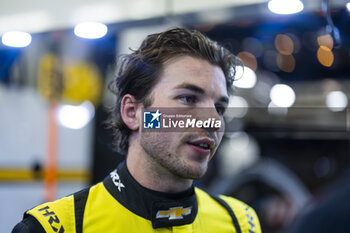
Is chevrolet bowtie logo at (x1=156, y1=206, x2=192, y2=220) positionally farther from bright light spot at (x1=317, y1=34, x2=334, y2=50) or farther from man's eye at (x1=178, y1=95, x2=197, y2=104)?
bright light spot at (x1=317, y1=34, x2=334, y2=50)

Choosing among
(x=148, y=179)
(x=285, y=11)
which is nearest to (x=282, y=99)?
(x=285, y=11)

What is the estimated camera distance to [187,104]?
86 centimetres

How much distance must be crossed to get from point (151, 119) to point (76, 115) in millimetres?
1616

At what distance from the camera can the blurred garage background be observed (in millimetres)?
1328

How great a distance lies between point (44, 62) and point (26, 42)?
780mm

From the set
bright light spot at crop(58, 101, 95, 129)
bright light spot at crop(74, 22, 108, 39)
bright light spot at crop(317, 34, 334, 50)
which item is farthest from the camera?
bright light spot at crop(58, 101, 95, 129)

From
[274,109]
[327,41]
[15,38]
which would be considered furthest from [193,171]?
[274,109]

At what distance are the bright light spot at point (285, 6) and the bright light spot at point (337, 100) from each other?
4.83ft

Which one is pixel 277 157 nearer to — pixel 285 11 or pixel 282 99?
pixel 282 99

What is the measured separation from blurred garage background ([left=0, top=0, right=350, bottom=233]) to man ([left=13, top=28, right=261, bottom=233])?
0.15m

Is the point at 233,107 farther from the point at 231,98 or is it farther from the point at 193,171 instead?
the point at 193,171

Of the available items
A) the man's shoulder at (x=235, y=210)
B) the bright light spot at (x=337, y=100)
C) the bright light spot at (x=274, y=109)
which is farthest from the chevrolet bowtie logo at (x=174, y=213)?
the bright light spot at (x=337, y=100)

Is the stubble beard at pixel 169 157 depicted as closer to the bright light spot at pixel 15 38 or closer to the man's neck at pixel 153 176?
the man's neck at pixel 153 176

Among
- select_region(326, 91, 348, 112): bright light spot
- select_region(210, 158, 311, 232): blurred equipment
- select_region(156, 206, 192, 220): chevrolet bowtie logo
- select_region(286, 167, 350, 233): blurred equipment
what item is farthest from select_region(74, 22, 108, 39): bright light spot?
select_region(210, 158, 311, 232): blurred equipment
